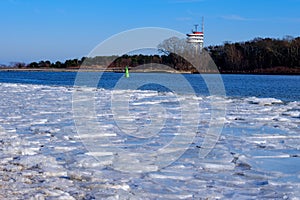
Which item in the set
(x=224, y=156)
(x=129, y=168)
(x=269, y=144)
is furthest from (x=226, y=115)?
(x=129, y=168)

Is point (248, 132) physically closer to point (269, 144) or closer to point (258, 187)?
point (269, 144)

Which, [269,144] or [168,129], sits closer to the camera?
[269,144]

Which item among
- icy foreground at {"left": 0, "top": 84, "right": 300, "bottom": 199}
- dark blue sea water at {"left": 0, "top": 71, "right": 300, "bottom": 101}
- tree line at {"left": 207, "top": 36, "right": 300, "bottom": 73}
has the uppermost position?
tree line at {"left": 207, "top": 36, "right": 300, "bottom": 73}

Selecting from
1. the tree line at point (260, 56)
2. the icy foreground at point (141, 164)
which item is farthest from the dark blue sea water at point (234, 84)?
the tree line at point (260, 56)

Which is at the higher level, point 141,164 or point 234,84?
point 234,84

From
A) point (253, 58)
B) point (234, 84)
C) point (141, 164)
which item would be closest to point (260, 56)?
point (253, 58)

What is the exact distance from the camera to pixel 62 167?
13.9ft

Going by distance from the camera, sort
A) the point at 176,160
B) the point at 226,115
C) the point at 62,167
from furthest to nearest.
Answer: the point at 226,115
the point at 176,160
the point at 62,167

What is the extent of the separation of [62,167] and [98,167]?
0.38 metres

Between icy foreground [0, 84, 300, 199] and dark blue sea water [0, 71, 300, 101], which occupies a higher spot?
dark blue sea water [0, 71, 300, 101]

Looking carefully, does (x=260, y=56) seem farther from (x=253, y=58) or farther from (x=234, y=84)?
(x=234, y=84)

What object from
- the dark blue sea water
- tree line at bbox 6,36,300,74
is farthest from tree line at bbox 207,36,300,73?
the dark blue sea water

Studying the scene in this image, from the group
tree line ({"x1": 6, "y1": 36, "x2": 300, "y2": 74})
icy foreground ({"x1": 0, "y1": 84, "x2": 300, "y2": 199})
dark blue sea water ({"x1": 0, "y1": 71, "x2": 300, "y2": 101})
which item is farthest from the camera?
tree line ({"x1": 6, "y1": 36, "x2": 300, "y2": 74})

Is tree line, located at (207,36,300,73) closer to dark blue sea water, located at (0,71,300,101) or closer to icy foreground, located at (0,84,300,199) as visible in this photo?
dark blue sea water, located at (0,71,300,101)
